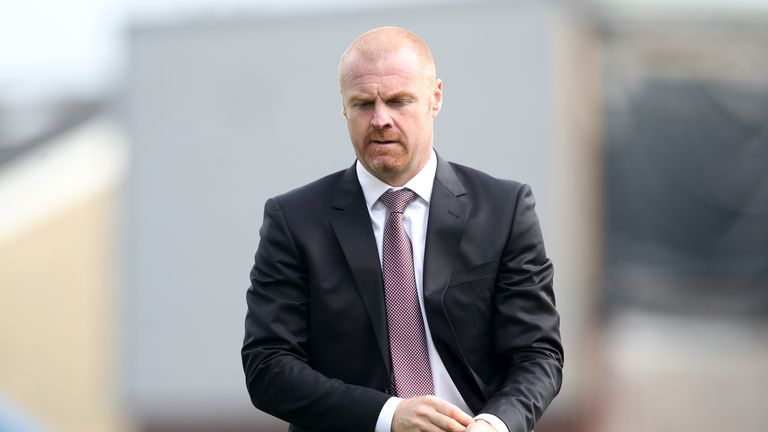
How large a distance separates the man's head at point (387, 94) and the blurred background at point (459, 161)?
11.7m

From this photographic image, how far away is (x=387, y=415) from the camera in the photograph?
132 inches

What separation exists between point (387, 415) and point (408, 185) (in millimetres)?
583

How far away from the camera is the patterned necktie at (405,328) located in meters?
3.47

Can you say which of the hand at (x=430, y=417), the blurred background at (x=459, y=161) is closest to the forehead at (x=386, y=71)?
the hand at (x=430, y=417)

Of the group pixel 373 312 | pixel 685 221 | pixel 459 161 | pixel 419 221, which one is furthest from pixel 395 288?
pixel 685 221

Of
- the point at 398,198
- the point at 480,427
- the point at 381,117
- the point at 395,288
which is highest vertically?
the point at 381,117

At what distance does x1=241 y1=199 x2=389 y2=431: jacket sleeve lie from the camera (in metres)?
3.39

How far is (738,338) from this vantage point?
18812 millimetres

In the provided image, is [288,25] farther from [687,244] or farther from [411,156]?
[411,156]

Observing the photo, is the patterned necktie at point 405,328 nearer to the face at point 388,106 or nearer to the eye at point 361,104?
the face at point 388,106

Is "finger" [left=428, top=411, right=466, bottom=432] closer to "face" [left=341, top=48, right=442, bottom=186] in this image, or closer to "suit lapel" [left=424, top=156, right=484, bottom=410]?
"suit lapel" [left=424, top=156, right=484, bottom=410]

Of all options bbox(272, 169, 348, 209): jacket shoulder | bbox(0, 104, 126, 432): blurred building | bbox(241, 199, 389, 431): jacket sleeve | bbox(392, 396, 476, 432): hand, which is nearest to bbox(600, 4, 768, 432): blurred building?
bbox(0, 104, 126, 432): blurred building

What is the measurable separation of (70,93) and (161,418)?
28.8ft

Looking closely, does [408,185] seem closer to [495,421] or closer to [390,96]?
[390,96]
